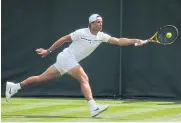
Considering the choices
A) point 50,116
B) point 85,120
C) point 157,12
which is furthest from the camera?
point 157,12

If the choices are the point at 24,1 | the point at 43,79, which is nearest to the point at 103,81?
the point at 24,1

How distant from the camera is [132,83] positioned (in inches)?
584

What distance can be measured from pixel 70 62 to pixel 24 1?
5.97m

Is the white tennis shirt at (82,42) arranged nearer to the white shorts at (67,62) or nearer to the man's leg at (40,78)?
the white shorts at (67,62)

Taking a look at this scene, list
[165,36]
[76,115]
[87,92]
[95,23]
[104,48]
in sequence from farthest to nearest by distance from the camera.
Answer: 1. [104,48]
2. [165,36]
3. [76,115]
4. [95,23]
5. [87,92]

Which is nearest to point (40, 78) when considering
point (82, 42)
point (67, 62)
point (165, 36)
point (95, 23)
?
point (67, 62)

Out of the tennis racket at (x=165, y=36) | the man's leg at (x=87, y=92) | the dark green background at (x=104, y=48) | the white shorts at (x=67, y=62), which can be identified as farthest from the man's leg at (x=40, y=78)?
the dark green background at (x=104, y=48)

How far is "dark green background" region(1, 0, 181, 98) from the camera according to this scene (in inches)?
573

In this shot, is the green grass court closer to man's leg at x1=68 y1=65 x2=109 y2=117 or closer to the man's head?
man's leg at x1=68 y1=65 x2=109 y2=117

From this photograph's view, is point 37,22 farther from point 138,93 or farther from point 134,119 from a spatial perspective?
point 134,119

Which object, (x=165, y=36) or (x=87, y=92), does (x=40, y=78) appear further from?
(x=165, y=36)

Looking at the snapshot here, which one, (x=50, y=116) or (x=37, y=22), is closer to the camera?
(x=50, y=116)

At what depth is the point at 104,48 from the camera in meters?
15.0

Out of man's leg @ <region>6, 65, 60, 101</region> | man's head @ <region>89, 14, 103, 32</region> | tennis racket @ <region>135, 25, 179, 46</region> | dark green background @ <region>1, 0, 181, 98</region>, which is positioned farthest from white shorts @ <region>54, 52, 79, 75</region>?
dark green background @ <region>1, 0, 181, 98</region>
